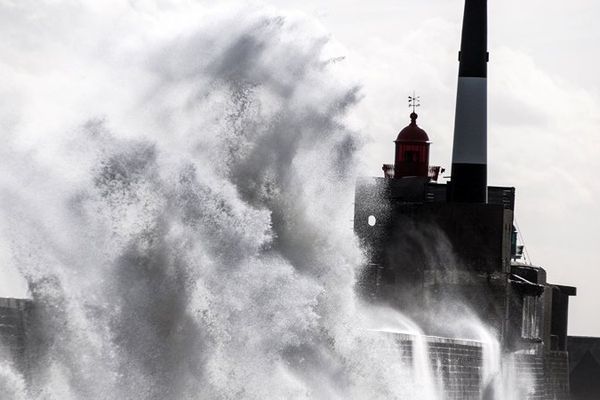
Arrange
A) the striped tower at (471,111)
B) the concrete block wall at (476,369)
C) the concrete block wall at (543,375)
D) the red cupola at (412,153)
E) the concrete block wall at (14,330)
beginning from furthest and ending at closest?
the red cupola at (412,153) < the striped tower at (471,111) < the concrete block wall at (543,375) < the concrete block wall at (476,369) < the concrete block wall at (14,330)

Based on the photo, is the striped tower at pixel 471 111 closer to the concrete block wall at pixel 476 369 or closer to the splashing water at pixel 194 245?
the concrete block wall at pixel 476 369

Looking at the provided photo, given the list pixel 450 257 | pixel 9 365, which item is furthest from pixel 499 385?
pixel 9 365

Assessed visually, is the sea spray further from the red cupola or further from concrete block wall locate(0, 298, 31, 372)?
the red cupola

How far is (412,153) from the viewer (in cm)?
4081

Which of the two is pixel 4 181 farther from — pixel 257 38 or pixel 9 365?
pixel 257 38

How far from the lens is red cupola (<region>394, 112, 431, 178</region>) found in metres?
40.4

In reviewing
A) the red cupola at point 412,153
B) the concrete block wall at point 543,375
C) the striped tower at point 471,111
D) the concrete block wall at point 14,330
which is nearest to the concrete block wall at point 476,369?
the concrete block wall at point 543,375

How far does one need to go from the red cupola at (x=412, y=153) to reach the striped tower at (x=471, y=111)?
13.1 feet

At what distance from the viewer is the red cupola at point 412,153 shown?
133 ft

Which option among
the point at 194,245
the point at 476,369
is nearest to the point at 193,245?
the point at 194,245

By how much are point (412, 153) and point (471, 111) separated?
495 cm

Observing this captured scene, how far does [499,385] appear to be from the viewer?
32.3m

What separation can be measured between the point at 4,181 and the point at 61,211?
664 mm

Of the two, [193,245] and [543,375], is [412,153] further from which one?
[193,245]
